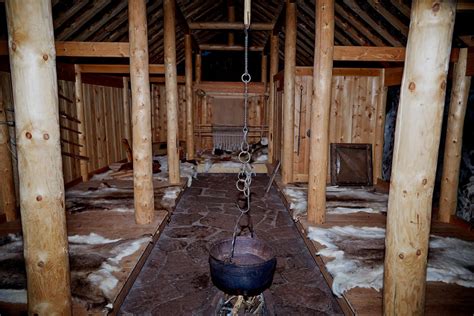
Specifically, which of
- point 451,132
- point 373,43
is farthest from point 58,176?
point 373,43

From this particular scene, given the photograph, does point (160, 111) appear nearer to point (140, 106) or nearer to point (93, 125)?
point (93, 125)

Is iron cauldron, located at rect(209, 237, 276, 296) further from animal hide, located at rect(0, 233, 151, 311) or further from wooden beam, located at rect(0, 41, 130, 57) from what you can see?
wooden beam, located at rect(0, 41, 130, 57)

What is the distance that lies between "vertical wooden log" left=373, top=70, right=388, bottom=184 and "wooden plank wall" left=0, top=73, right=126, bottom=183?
7011 mm

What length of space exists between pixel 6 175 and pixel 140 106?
2.54 m

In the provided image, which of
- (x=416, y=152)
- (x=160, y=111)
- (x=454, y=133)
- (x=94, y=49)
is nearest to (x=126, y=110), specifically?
(x=160, y=111)

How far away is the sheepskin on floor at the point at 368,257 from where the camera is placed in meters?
3.24

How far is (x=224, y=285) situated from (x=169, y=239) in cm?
255

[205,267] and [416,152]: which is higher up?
[416,152]

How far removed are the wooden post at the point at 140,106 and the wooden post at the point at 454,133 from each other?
4583mm

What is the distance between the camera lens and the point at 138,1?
4.30 meters

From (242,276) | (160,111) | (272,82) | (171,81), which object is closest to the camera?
(242,276)

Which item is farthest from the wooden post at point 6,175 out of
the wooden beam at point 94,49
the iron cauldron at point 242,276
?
the iron cauldron at point 242,276

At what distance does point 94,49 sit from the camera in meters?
5.15

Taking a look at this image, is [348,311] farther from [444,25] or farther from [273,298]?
[444,25]
